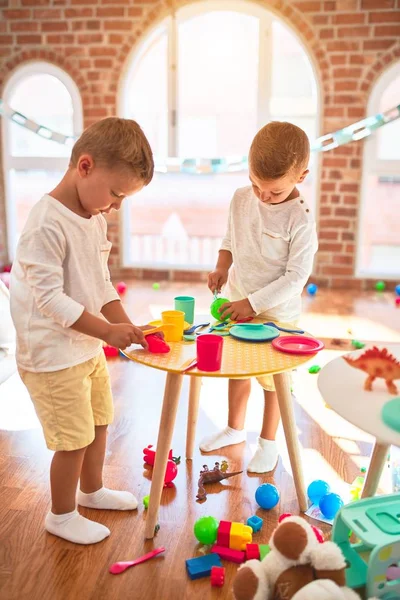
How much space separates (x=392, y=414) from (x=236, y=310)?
75 cm

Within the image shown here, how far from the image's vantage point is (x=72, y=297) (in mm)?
1408

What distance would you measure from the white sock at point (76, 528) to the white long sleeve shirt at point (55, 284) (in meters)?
0.42

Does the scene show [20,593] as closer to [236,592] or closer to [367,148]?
[236,592]

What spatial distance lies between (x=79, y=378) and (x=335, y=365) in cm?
63

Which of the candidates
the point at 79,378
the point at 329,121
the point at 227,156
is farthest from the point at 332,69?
the point at 79,378

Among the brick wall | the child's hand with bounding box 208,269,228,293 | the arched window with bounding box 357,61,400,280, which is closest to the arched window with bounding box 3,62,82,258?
the brick wall

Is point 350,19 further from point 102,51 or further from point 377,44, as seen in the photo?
point 102,51

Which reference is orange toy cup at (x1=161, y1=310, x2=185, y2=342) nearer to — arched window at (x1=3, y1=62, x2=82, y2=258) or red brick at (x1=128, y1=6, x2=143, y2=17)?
arched window at (x1=3, y1=62, x2=82, y2=258)

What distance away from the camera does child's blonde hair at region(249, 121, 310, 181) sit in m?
1.57

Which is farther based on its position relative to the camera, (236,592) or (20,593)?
(20,593)

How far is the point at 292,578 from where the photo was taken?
1116 millimetres

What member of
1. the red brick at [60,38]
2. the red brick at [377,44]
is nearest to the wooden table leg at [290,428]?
the red brick at [377,44]

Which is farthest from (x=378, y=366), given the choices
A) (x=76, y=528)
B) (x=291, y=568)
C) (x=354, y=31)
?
(x=354, y=31)

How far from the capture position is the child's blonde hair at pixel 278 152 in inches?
61.8
